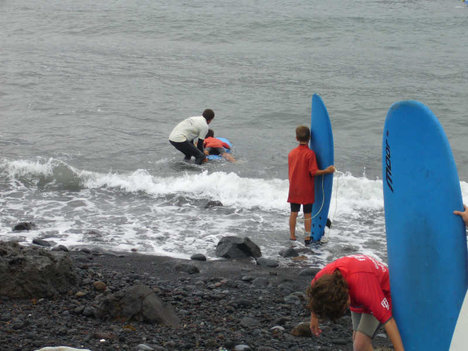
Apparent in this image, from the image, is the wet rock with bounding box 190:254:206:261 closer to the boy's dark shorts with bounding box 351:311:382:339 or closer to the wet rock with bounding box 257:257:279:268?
the wet rock with bounding box 257:257:279:268

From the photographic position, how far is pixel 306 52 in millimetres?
24984

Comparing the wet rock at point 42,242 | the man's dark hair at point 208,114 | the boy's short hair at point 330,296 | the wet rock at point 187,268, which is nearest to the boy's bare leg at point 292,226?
the wet rock at point 187,268

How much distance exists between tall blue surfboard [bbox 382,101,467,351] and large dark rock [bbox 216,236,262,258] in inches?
145

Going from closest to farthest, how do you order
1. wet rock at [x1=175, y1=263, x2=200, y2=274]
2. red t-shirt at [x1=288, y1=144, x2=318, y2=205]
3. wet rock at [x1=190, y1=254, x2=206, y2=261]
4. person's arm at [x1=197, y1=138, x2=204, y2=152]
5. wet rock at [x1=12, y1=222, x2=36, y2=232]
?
wet rock at [x1=175, y1=263, x2=200, y2=274], wet rock at [x1=190, y1=254, x2=206, y2=261], red t-shirt at [x1=288, y1=144, x2=318, y2=205], wet rock at [x1=12, y1=222, x2=36, y2=232], person's arm at [x1=197, y1=138, x2=204, y2=152]

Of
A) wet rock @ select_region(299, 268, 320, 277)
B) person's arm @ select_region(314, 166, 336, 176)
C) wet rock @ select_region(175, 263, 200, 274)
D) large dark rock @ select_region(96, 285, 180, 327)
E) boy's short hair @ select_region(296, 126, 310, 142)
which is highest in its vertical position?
boy's short hair @ select_region(296, 126, 310, 142)

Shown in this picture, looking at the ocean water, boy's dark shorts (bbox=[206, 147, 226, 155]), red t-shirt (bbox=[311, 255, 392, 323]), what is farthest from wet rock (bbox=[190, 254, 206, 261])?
boy's dark shorts (bbox=[206, 147, 226, 155])

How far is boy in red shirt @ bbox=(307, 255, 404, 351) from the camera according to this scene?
3678mm

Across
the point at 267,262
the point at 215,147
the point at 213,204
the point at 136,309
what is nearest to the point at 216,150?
the point at 215,147

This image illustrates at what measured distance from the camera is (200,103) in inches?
728

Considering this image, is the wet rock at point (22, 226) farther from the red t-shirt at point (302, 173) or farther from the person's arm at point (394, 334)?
the person's arm at point (394, 334)

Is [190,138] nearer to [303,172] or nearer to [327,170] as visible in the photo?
[303,172]

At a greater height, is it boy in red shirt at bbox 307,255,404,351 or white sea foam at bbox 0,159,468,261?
boy in red shirt at bbox 307,255,404,351

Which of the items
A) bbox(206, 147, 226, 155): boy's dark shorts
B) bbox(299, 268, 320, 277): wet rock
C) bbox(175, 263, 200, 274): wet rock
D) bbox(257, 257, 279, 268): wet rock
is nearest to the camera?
bbox(175, 263, 200, 274): wet rock

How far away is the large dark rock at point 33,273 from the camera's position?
5672mm
